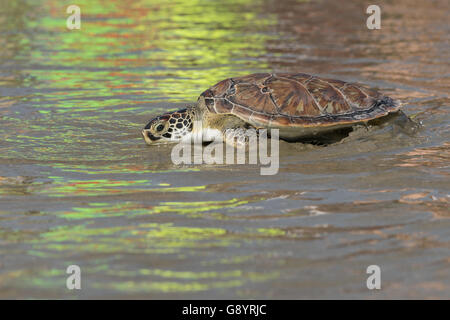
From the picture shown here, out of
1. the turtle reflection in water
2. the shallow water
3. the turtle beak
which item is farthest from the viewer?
the turtle beak

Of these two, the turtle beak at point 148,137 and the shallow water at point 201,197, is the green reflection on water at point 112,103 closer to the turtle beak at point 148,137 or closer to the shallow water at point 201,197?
the shallow water at point 201,197

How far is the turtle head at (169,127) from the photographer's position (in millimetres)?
6570

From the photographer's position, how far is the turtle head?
6570 mm

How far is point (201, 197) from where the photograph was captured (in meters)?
5.08

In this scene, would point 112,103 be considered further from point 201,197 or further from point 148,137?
point 201,197

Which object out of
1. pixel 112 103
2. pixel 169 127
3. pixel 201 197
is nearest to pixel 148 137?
pixel 169 127

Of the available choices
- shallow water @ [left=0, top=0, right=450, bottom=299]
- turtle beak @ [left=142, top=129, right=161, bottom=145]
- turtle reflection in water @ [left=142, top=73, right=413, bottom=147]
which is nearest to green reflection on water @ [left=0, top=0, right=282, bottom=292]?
shallow water @ [left=0, top=0, right=450, bottom=299]

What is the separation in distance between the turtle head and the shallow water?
0.48 feet

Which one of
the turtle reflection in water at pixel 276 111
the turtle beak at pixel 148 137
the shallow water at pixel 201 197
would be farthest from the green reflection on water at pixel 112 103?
the turtle reflection in water at pixel 276 111

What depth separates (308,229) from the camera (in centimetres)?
441

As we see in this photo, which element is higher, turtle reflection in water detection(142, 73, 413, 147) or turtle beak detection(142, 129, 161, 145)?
turtle reflection in water detection(142, 73, 413, 147)

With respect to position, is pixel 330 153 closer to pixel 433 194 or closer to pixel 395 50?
pixel 433 194

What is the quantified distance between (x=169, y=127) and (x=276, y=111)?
1.11 metres

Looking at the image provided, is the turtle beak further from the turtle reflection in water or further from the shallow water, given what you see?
the shallow water
